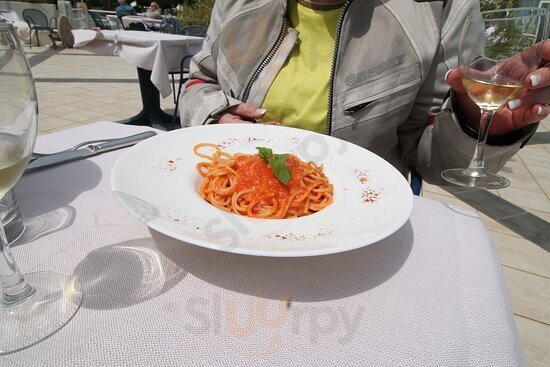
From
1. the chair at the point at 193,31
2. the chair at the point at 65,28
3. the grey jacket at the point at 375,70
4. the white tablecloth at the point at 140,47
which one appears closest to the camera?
the grey jacket at the point at 375,70

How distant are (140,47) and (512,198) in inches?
144

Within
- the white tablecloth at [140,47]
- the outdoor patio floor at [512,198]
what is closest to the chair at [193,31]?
the outdoor patio floor at [512,198]

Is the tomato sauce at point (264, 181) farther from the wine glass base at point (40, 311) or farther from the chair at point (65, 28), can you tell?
the chair at point (65, 28)

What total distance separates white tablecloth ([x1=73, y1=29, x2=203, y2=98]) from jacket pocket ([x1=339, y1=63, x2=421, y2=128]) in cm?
257

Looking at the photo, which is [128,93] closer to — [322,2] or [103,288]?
[322,2]

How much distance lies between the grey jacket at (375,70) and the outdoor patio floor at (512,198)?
1002 millimetres

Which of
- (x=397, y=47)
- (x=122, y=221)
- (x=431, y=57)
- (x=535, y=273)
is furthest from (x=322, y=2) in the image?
(x=535, y=273)

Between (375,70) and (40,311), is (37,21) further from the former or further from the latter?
(40,311)

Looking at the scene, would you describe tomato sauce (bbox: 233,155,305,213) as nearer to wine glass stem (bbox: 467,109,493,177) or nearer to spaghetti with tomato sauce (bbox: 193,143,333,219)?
spaghetti with tomato sauce (bbox: 193,143,333,219)

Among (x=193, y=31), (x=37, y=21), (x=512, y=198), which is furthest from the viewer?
(x=37, y=21)

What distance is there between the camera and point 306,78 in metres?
1.42

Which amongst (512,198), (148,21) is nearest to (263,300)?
(512,198)

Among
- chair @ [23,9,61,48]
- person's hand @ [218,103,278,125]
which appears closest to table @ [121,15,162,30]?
chair @ [23,9,61,48]

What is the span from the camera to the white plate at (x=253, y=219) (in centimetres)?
54
